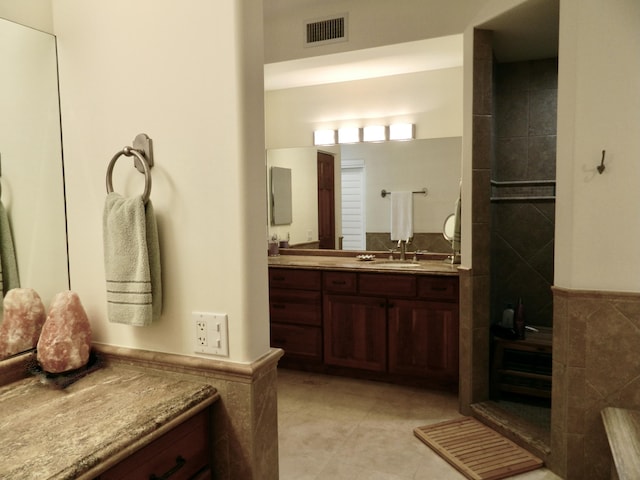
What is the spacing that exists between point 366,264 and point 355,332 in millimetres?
517

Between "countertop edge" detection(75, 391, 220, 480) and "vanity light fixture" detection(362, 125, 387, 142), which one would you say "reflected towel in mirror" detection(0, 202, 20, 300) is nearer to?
"countertop edge" detection(75, 391, 220, 480)

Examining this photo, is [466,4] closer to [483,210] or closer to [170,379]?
[483,210]

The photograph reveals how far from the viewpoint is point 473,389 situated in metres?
2.81

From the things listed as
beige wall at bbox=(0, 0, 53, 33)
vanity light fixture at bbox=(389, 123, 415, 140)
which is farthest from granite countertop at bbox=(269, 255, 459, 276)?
beige wall at bbox=(0, 0, 53, 33)

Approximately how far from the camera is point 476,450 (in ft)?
7.86

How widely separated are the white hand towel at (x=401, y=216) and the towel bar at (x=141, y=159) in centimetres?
272

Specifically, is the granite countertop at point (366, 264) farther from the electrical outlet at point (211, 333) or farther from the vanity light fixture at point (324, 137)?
the electrical outlet at point (211, 333)

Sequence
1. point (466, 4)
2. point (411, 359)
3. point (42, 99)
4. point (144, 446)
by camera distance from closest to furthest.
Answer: point (144, 446) → point (42, 99) → point (466, 4) → point (411, 359)

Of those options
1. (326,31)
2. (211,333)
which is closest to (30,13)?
(211,333)

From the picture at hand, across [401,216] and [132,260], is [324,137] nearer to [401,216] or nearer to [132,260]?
[401,216]

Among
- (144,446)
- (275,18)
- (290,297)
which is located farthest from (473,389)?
(275,18)

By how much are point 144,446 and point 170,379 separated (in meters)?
0.28

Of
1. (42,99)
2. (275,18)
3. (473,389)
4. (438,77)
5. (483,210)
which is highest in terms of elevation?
(275,18)

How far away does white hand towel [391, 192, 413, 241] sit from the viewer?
3.70m
